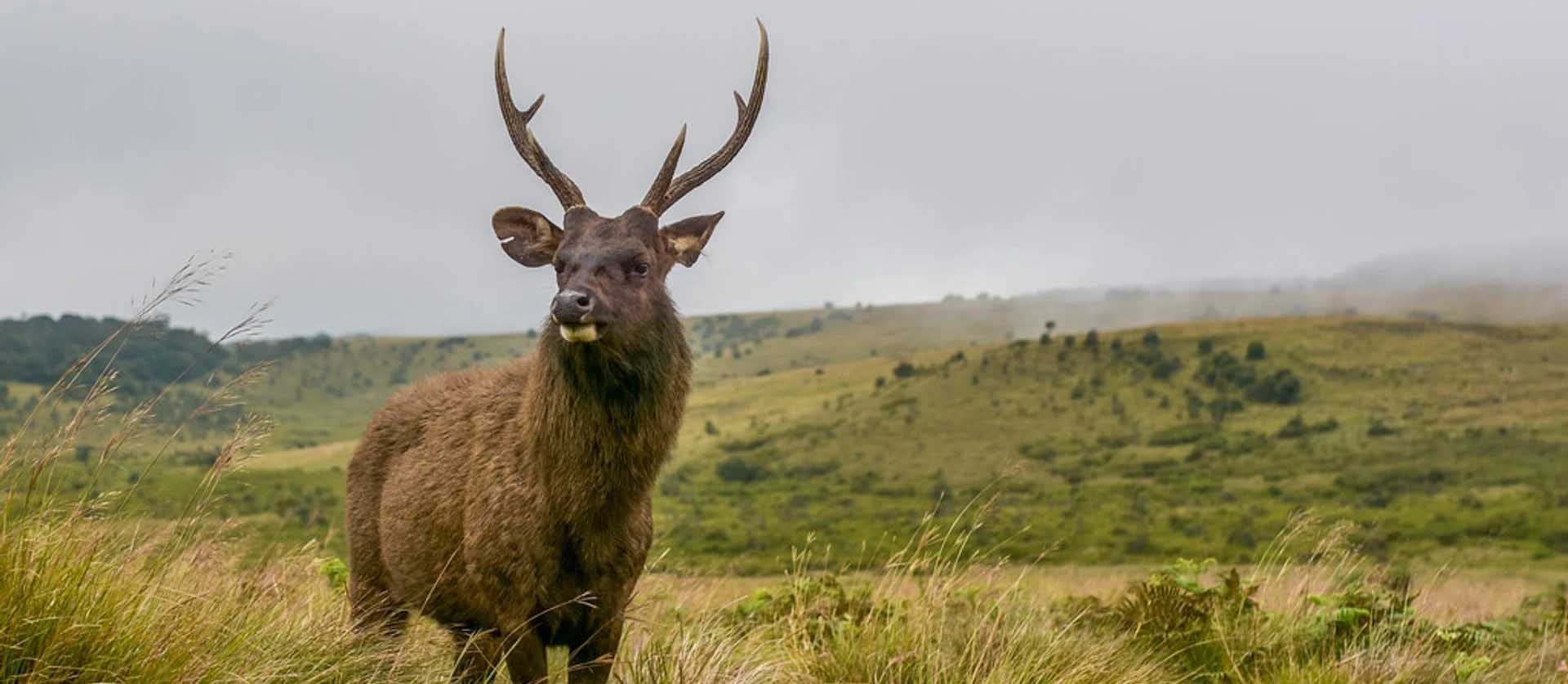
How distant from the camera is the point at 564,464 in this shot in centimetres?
525

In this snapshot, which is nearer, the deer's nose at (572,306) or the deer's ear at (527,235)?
the deer's nose at (572,306)

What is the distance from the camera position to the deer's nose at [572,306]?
478 cm

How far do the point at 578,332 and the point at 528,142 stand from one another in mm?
1665

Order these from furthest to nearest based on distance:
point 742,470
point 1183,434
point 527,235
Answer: point 742,470
point 1183,434
point 527,235

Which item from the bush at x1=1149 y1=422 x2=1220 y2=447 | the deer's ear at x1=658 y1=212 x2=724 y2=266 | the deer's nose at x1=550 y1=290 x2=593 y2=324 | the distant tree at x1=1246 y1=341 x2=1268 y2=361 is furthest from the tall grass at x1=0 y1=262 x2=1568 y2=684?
the distant tree at x1=1246 y1=341 x2=1268 y2=361

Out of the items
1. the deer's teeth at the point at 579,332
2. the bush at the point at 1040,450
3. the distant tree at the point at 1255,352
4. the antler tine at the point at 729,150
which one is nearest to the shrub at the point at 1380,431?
the distant tree at the point at 1255,352

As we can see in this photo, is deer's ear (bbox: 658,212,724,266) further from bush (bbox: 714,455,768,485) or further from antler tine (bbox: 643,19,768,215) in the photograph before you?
bush (bbox: 714,455,768,485)

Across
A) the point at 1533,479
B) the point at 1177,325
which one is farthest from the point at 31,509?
the point at 1177,325

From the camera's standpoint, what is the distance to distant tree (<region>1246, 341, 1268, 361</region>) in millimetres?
116875

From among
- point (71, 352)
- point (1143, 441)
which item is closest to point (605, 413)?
point (1143, 441)

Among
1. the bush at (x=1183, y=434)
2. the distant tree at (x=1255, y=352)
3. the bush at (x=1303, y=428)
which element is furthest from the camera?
the distant tree at (x=1255, y=352)

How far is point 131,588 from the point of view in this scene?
13.2 feet

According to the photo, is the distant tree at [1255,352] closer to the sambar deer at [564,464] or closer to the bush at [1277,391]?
the bush at [1277,391]

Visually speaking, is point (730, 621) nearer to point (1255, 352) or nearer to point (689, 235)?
point (689, 235)
